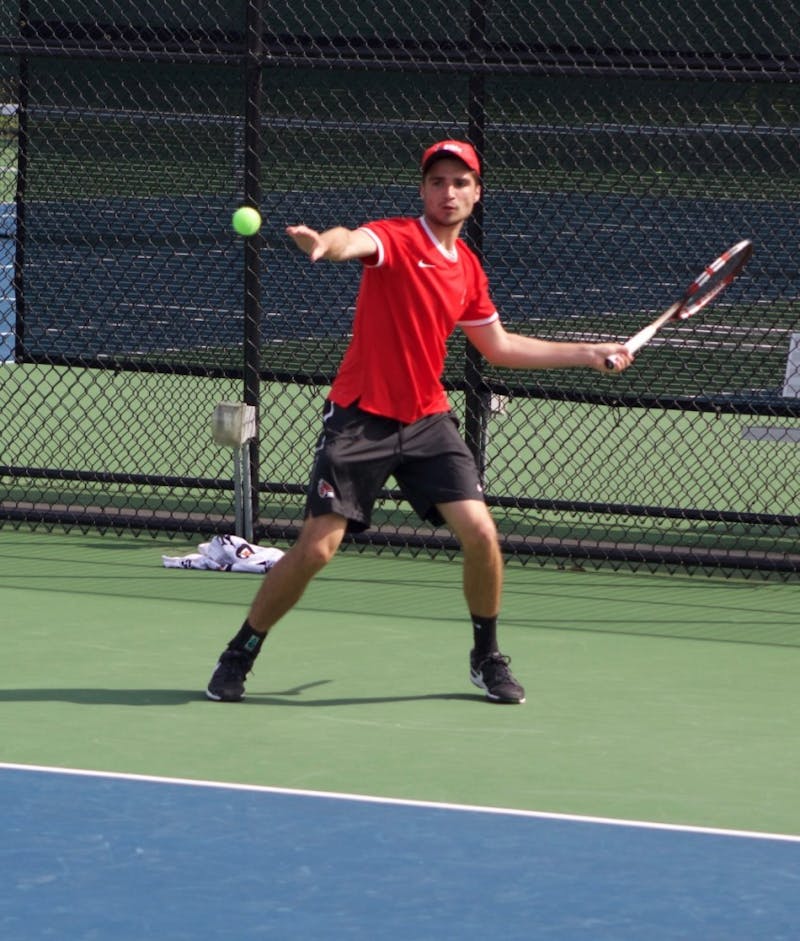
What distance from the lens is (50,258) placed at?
10328 mm

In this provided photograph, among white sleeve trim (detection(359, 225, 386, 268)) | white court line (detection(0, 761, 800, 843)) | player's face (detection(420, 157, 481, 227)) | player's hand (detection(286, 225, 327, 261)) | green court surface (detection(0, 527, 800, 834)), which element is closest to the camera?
white court line (detection(0, 761, 800, 843))

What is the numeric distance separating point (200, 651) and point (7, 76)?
4.43 metres

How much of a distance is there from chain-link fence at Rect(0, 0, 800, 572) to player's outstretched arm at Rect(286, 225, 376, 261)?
9.12 feet

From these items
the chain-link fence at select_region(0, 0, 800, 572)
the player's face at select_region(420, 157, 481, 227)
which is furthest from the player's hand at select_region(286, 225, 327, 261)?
the chain-link fence at select_region(0, 0, 800, 572)

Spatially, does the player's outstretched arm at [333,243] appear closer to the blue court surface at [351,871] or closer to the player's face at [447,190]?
the player's face at [447,190]

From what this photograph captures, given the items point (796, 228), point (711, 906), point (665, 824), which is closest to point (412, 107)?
point (796, 228)

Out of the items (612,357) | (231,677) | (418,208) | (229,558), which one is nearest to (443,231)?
(612,357)

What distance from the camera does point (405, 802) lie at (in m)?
5.44

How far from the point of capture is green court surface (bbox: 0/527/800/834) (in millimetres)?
5730

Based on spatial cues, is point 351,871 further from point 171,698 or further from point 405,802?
point 171,698

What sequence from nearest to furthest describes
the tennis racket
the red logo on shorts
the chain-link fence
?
1. the red logo on shorts
2. the tennis racket
3. the chain-link fence

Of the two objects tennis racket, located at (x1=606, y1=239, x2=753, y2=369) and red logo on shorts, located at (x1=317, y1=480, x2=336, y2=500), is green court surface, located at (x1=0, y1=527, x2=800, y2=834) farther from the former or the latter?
tennis racket, located at (x1=606, y1=239, x2=753, y2=369)

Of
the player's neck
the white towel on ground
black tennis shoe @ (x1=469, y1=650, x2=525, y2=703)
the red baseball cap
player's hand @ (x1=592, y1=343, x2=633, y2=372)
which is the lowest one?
black tennis shoe @ (x1=469, y1=650, x2=525, y2=703)

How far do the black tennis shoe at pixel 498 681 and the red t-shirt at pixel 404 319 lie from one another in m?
0.81
